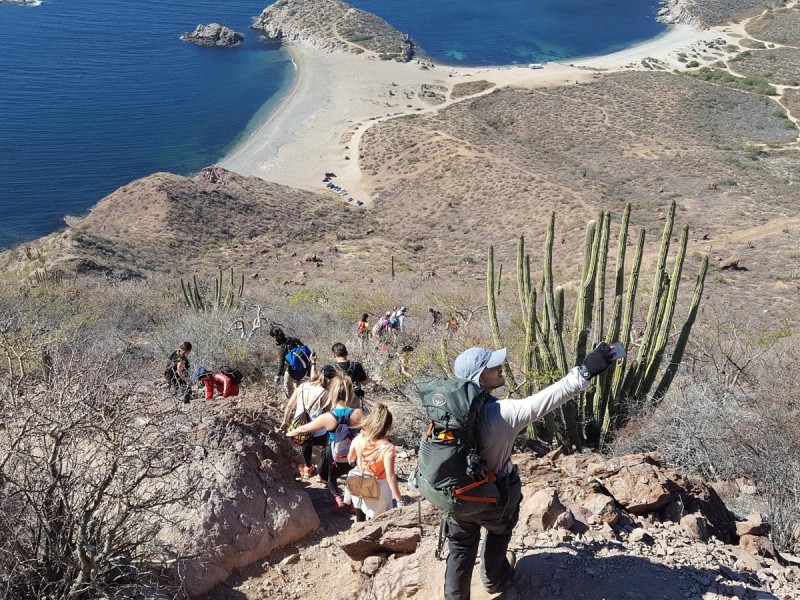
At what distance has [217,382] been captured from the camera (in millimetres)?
7082

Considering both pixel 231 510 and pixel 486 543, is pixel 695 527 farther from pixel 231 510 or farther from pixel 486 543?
pixel 231 510

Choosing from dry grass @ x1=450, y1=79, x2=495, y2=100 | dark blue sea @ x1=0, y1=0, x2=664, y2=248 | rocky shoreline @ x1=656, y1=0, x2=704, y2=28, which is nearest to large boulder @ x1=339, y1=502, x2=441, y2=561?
dark blue sea @ x1=0, y1=0, x2=664, y2=248

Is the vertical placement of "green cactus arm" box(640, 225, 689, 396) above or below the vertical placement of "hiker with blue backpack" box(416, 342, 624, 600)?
below

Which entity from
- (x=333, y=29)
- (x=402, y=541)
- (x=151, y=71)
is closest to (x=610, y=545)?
(x=402, y=541)

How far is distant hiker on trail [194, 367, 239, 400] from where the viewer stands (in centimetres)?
693

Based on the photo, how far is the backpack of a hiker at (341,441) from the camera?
5.32 meters

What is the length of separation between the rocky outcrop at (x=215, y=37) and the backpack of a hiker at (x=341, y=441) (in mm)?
75612

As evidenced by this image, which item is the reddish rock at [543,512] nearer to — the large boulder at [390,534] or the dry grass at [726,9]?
the large boulder at [390,534]

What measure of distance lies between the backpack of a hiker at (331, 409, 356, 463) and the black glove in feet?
8.66

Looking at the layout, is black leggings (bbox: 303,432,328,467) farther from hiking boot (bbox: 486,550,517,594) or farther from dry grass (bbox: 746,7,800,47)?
dry grass (bbox: 746,7,800,47)

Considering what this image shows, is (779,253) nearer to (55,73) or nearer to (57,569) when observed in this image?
(57,569)

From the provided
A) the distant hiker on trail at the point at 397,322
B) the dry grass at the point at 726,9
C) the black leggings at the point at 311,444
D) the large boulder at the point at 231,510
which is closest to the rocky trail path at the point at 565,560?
the large boulder at the point at 231,510

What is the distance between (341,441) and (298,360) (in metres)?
1.85

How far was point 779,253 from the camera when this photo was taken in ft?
76.5
